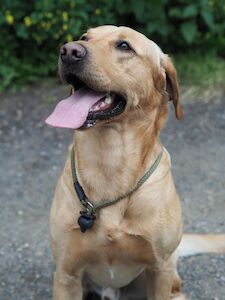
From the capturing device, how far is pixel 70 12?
622 centimetres

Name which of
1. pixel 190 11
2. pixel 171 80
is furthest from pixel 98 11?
pixel 171 80

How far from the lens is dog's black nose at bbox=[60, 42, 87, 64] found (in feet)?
9.36

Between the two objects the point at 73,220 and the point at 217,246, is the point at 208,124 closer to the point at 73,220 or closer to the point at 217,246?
the point at 217,246

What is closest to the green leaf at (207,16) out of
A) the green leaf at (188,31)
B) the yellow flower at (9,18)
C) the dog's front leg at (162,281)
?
the green leaf at (188,31)

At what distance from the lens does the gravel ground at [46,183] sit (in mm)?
4078

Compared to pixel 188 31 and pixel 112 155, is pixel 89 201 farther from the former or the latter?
pixel 188 31

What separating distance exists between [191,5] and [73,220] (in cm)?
381

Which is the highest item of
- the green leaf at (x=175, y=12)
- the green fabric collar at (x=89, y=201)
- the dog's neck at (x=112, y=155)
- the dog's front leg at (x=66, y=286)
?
the dog's neck at (x=112, y=155)

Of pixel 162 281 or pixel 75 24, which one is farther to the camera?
pixel 75 24

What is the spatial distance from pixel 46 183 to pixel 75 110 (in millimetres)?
2326

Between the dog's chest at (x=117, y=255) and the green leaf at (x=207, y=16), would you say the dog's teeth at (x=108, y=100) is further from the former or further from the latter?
the green leaf at (x=207, y=16)

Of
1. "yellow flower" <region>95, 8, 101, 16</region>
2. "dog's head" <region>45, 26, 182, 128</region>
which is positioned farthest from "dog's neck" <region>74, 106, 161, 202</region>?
"yellow flower" <region>95, 8, 101, 16</region>

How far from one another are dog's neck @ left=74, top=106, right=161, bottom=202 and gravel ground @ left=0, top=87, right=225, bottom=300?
103 centimetres

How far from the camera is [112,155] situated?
3205mm
